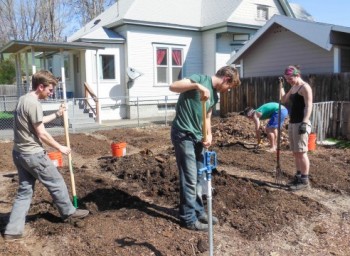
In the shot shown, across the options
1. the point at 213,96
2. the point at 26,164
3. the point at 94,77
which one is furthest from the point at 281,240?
the point at 94,77

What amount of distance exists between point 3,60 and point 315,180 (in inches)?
1220

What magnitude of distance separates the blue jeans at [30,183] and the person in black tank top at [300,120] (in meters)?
3.56

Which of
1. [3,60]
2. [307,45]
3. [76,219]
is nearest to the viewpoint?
[76,219]

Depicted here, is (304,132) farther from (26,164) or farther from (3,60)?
(3,60)

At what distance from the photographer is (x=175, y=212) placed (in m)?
4.83

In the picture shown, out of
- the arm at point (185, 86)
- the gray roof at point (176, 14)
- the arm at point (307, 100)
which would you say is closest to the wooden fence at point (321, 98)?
the gray roof at point (176, 14)

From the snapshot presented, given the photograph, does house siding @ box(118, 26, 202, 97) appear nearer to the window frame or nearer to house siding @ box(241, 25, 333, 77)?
the window frame

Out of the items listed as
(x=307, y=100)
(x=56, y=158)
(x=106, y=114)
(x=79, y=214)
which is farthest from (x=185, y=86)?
(x=106, y=114)

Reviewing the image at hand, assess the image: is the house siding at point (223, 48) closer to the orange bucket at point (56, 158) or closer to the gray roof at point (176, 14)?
the gray roof at point (176, 14)

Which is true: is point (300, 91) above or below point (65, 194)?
above

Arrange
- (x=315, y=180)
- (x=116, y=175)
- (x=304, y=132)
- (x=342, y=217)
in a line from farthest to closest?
(x=116, y=175), (x=315, y=180), (x=304, y=132), (x=342, y=217)

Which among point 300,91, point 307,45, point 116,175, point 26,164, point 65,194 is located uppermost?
point 307,45

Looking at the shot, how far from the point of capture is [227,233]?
13.9 feet

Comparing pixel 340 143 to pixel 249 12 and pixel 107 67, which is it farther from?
pixel 249 12
